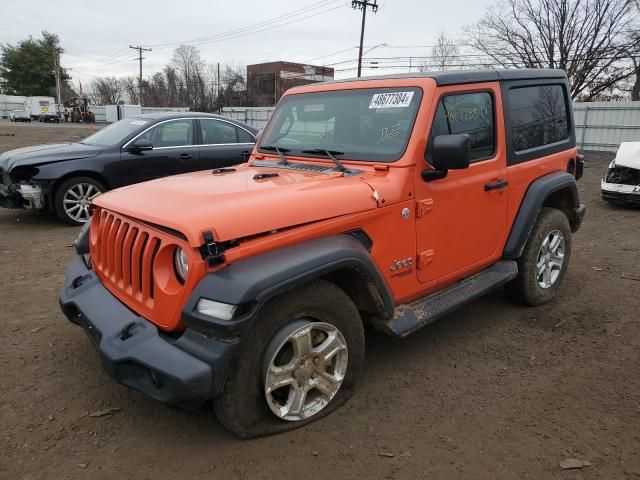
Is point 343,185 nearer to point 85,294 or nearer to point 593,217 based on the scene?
point 85,294

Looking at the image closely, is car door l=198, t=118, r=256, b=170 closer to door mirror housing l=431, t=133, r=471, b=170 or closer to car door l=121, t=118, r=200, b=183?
car door l=121, t=118, r=200, b=183

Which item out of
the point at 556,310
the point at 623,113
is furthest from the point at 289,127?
the point at 623,113

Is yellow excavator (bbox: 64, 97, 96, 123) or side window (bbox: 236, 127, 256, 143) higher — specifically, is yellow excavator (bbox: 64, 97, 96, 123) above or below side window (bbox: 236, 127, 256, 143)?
above

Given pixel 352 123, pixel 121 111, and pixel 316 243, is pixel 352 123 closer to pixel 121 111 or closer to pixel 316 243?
pixel 316 243

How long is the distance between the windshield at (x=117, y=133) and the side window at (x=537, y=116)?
562 cm

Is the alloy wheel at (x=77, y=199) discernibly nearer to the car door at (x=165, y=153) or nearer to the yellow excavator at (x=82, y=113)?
the car door at (x=165, y=153)

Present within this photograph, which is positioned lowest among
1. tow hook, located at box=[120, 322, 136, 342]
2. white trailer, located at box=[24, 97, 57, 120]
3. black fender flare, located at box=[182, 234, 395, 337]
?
tow hook, located at box=[120, 322, 136, 342]

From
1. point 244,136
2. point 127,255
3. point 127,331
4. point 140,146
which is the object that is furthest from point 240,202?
point 244,136

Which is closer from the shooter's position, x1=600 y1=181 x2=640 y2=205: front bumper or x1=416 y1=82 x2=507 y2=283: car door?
x1=416 y1=82 x2=507 y2=283: car door

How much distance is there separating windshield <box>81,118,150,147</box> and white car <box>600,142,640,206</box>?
7824 millimetres

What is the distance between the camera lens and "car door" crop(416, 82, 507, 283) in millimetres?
3268

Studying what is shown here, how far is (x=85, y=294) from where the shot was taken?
2.98m

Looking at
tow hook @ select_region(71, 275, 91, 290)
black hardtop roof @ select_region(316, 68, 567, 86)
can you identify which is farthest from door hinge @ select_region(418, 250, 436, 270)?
tow hook @ select_region(71, 275, 91, 290)

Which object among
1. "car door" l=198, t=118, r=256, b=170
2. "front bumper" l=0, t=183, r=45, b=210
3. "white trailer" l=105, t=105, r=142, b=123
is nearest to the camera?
"front bumper" l=0, t=183, r=45, b=210
